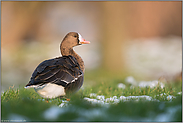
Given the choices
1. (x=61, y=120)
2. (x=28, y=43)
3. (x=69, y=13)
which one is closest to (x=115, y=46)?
(x=61, y=120)

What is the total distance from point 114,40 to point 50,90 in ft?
24.0

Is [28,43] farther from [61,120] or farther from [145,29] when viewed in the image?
[61,120]

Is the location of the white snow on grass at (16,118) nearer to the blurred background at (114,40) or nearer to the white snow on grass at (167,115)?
the white snow on grass at (167,115)

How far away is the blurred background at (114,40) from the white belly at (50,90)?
427 centimetres

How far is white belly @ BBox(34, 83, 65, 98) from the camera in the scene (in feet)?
14.2

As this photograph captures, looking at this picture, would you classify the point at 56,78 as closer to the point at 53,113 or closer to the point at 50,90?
the point at 50,90

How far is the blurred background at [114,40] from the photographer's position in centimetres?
1117

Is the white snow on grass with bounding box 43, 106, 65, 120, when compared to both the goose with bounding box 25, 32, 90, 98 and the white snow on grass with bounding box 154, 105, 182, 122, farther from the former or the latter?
the white snow on grass with bounding box 154, 105, 182, 122

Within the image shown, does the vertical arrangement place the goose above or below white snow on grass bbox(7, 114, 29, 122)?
above

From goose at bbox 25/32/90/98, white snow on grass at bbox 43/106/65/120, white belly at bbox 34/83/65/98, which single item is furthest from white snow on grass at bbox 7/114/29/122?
white belly at bbox 34/83/65/98

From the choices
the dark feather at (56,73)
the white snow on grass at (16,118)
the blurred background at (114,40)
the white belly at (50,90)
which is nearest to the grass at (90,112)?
the white snow on grass at (16,118)

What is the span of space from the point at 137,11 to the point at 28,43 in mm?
10129

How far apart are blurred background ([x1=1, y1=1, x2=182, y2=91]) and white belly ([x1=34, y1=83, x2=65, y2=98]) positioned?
4274 mm

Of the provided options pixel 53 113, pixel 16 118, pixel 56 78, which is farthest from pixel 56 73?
pixel 16 118
